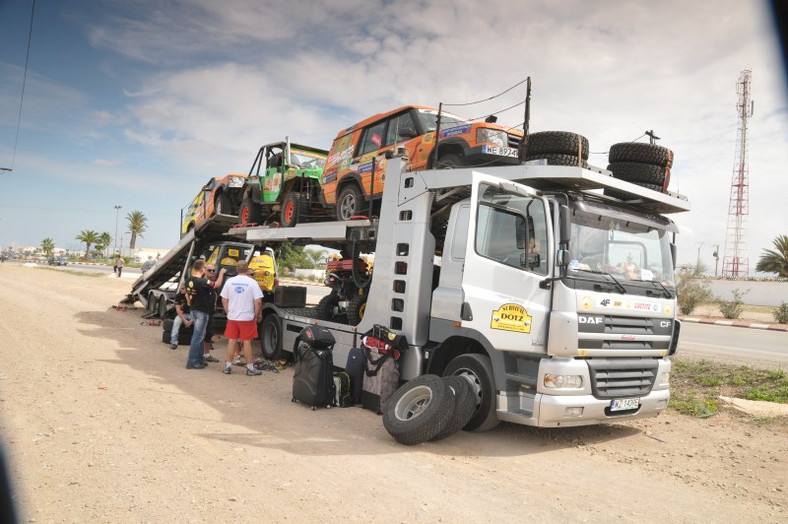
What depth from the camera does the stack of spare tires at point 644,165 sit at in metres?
6.26

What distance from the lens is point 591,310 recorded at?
5.35 meters

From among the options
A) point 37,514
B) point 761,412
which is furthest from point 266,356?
point 761,412

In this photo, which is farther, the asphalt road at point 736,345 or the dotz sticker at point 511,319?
the asphalt road at point 736,345

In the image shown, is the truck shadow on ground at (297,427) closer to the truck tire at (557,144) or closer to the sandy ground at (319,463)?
the sandy ground at (319,463)

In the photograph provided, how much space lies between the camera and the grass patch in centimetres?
734

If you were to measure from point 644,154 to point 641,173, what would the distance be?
8.8 inches

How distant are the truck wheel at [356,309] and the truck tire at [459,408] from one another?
9.34 ft

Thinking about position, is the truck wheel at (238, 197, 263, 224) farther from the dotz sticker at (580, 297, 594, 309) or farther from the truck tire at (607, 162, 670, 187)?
the dotz sticker at (580, 297, 594, 309)

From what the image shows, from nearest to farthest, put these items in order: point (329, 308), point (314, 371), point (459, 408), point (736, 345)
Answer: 1. point (459, 408)
2. point (314, 371)
3. point (329, 308)
4. point (736, 345)

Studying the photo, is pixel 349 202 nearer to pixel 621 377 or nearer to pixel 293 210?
pixel 293 210

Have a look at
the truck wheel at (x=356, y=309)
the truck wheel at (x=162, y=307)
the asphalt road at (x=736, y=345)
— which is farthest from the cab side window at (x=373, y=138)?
the truck wheel at (x=162, y=307)

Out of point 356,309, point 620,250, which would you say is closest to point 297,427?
point 356,309

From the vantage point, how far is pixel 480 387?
18.6ft

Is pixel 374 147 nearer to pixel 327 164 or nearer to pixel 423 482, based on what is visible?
pixel 327 164
